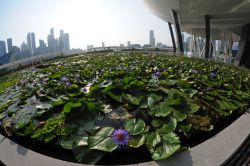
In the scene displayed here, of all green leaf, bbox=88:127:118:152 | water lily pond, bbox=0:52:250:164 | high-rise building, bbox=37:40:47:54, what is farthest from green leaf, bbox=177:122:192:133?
high-rise building, bbox=37:40:47:54

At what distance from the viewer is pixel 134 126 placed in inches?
95.9

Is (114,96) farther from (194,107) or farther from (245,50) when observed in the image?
(245,50)

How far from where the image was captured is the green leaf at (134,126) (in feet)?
7.73

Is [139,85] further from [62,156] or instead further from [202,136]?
[62,156]

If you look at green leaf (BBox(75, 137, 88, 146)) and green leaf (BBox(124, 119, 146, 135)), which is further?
green leaf (BBox(124, 119, 146, 135))

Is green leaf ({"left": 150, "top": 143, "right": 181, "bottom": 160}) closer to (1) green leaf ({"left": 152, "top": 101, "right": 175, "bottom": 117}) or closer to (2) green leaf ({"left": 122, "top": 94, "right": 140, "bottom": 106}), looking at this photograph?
(1) green leaf ({"left": 152, "top": 101, "right": 175, "bottom": 117})

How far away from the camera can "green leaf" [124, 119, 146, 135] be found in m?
2.36

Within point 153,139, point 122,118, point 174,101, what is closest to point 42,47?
point 122,118

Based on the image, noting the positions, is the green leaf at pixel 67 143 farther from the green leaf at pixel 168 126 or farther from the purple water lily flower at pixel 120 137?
the green leaf at pixel 168 126

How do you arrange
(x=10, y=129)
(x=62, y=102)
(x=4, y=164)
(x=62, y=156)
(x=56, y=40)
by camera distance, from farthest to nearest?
(x=56, y=40) → (x=62, y=102) → (x=10, y=129) → (x=62, y=156) → (x=4, y=164)

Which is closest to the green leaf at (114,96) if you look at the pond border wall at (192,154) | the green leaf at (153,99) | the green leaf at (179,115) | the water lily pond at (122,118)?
the water lily pond at (122,118)

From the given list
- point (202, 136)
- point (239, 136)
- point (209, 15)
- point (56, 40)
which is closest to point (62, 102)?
point (202, 136)

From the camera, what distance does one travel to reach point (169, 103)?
109 inches

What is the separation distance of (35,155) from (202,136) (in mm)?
1663
